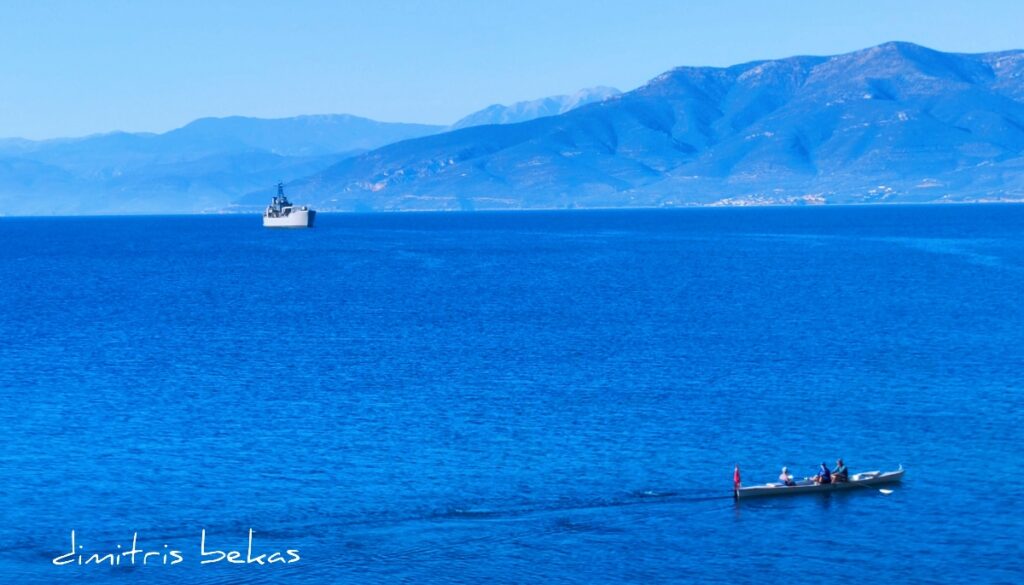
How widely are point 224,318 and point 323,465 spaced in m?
70.8

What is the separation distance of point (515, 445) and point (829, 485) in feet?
55.9

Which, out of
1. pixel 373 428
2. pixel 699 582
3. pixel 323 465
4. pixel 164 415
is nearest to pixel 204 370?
pixel 164 415

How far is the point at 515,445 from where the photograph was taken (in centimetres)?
7819

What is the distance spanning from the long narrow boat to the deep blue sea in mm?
845

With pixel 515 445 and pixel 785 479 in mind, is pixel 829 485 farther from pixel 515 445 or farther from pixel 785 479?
pixel 515 445

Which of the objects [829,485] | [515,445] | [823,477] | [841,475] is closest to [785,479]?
[823,477]

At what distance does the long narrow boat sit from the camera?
69250mm

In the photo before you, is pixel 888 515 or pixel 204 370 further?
pixel 204 370

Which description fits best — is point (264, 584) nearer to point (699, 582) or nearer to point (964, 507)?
point (699, 582)

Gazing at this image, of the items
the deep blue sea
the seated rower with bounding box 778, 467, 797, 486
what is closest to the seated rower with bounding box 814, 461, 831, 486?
the seated rower with bounding box 778, 467, 797, 486

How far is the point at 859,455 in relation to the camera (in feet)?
250

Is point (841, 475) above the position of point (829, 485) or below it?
above

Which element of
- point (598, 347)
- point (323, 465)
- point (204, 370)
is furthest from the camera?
point (598, 347)

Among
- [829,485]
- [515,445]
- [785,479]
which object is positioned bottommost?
[829,485]
